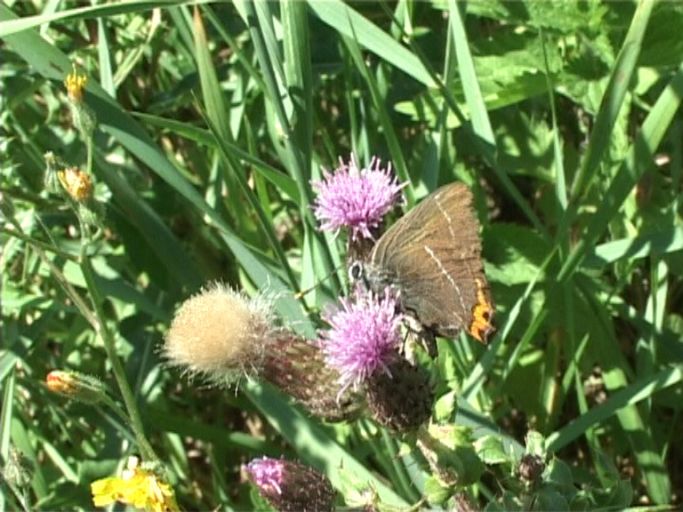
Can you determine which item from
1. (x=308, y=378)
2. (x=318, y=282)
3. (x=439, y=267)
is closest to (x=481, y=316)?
(x=439, y=267)

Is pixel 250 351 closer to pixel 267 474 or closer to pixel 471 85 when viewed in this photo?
pixel 267 474

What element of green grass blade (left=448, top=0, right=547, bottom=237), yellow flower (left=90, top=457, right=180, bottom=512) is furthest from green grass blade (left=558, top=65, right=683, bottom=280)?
yellow flower (left=90, top=457, right=180, bottom=512)

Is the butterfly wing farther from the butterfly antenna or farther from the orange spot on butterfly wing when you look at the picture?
the butterfly antenna

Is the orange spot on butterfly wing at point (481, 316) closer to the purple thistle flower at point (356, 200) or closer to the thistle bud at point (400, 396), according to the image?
the thistle bud at point (400, 396)

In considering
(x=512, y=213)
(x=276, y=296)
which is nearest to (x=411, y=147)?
(x=512, y=213)

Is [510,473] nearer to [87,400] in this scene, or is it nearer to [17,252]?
[87,400]

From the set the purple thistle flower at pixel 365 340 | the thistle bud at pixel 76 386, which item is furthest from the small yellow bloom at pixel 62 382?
the purple thistle flower at pixel 365 340
